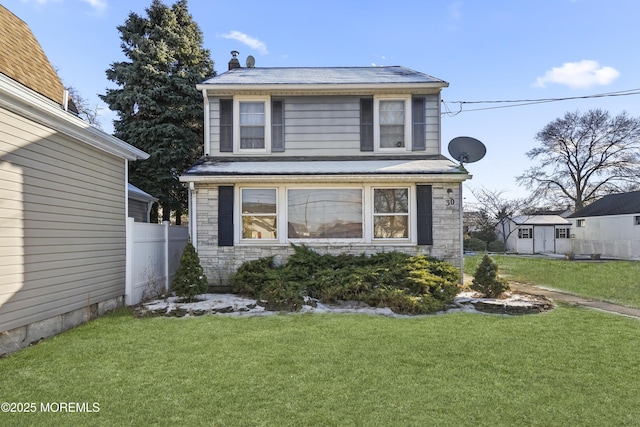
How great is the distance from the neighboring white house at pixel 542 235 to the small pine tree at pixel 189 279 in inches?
894

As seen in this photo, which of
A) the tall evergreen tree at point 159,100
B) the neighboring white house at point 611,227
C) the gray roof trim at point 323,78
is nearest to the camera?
the gray roof trim at point 323,78

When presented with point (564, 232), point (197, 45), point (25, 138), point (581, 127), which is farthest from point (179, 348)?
point (581, 127)

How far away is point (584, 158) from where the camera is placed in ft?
103

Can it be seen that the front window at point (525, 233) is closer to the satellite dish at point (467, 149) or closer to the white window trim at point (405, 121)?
the satellite dish at point (467, 149)

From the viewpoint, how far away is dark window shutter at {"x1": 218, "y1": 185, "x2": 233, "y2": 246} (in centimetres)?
873

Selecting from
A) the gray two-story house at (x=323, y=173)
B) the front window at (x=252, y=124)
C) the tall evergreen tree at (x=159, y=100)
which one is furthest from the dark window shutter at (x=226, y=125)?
the tall evergreen tree at (x=159, y=100)

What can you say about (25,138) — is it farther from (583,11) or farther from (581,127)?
(581,127)

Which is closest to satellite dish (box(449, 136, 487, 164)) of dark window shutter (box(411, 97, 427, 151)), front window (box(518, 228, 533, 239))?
dark window shutter (box(411, 97, 427, 151))

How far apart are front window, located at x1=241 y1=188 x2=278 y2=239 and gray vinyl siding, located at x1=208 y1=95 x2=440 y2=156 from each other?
138 cm

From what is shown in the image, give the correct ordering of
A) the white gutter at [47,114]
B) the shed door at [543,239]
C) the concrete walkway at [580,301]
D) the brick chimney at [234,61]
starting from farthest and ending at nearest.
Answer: the shed door at [543,239]
the brick chimney at [234,61]
the concrete walkway at [580,301]
the white gutter at [47,114]

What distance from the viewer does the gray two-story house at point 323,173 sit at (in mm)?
8742

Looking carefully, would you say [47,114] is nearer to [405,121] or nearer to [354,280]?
[354,280]

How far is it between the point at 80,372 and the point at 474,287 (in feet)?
23.9

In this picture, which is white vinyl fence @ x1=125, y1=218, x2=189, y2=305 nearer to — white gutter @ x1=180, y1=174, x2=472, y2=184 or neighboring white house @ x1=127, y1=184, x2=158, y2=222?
white gutter @ x1=180, y1=174, x2=472, y2=184
